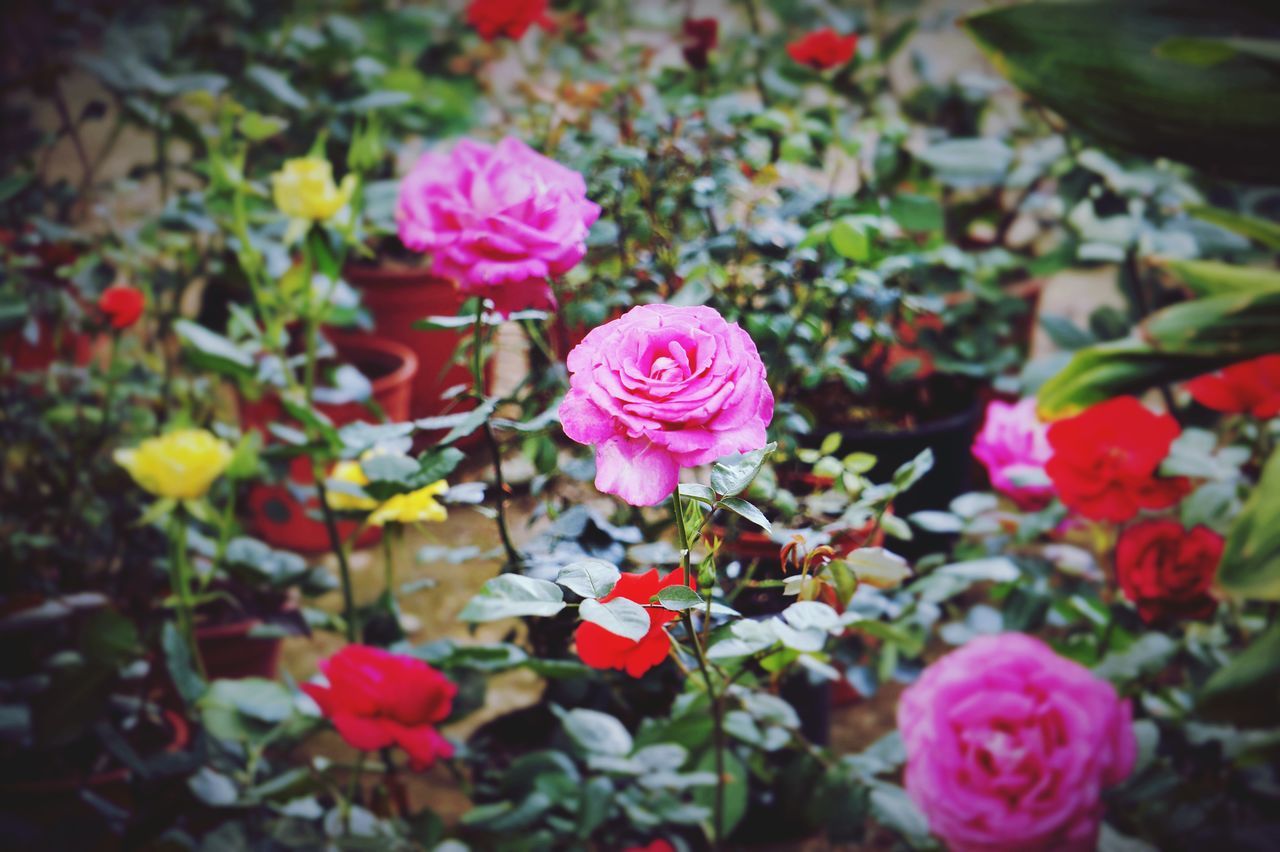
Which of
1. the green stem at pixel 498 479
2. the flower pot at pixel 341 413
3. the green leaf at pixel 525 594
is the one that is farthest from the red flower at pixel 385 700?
the flower pot at pixel 341 413

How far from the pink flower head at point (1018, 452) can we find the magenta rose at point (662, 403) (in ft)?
1.59

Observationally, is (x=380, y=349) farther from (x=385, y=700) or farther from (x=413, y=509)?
(x=385, y=700)

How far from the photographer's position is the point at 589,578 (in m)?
0.41

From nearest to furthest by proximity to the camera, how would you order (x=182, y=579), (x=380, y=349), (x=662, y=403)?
(x=662, y=403), (x=182, y=579), (x=380, y=349)

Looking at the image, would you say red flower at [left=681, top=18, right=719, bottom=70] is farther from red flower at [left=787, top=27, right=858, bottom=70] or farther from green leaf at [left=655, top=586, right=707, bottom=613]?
green leaf at [left=655, top=586, right=707, bottom=613]

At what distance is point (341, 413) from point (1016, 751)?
1.17 m

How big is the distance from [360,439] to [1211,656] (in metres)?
0.67

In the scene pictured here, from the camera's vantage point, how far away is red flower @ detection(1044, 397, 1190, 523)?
0.68 m

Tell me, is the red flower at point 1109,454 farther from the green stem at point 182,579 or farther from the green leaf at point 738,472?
the green stem at point 182,579

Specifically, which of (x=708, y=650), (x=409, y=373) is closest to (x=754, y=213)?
(x=708, y=650)

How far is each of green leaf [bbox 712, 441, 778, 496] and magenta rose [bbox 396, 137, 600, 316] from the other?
154 mm

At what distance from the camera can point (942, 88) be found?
1.44m

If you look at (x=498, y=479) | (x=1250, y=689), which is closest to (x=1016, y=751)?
(x=1250, y=689)

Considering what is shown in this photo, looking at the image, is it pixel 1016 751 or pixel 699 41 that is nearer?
pixel 1016 751
